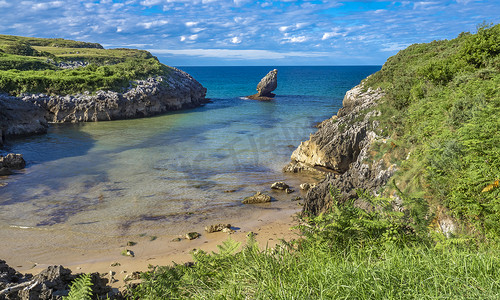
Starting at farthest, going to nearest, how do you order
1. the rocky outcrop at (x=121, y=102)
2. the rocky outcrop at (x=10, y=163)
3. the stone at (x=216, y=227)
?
the rocky outcrop at (x=121, y=102) < the rocky outcrop at (x=10, y=163) < the stone at (x=216, y=227)

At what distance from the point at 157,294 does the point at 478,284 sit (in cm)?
422

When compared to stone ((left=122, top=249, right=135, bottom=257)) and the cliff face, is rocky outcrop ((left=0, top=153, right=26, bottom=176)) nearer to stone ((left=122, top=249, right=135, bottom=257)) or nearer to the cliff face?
stone ((left=122, top=249, right=135, bottom=257))

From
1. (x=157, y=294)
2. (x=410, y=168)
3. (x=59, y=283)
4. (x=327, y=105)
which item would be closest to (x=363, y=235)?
(x=157, y=294)

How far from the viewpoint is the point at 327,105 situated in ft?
187

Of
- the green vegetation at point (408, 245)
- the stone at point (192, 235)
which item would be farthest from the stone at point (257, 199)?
the green vegetation at point (408, 245)

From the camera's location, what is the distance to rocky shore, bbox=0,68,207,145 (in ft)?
105

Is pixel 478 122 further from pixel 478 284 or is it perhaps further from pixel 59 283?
pixel 59 283

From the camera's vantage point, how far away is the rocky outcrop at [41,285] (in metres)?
5.98

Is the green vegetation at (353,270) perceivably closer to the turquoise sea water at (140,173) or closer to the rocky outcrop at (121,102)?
the turquoise sea water at (140,173)

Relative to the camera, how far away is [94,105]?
137ft

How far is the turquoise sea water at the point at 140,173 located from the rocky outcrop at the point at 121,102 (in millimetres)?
2831

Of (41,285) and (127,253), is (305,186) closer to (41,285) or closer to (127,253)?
(127,253)

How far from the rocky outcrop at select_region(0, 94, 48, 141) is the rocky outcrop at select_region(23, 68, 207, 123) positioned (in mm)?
5785

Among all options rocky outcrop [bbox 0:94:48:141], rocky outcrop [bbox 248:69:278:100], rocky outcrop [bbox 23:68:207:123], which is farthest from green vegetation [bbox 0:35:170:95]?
rocky outcrop [bbox 248:69:278:100]
